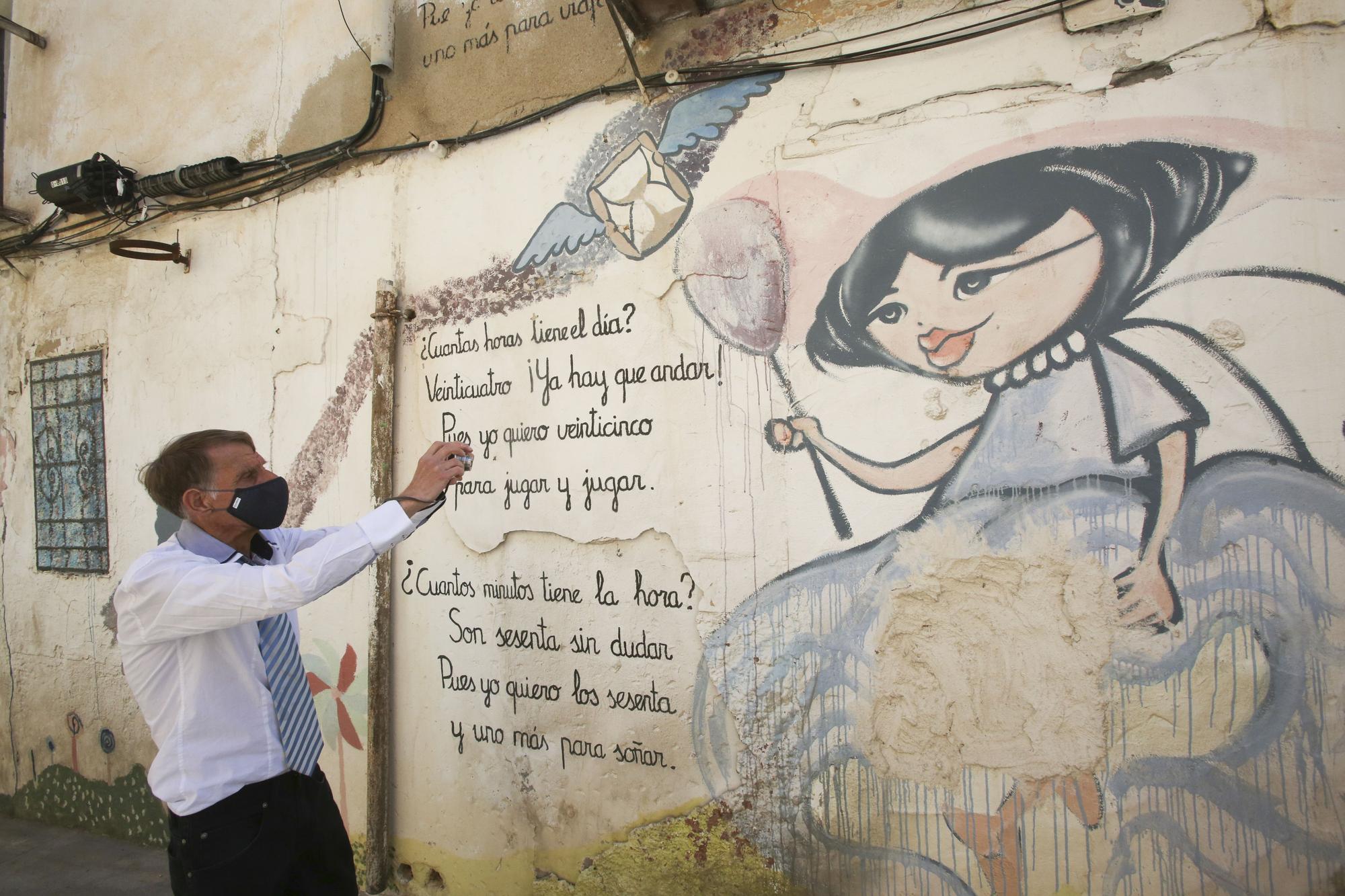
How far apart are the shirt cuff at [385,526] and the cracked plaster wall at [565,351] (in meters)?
1.01

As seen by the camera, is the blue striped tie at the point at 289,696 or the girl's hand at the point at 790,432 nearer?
the blue striped tie at the point at 289,696

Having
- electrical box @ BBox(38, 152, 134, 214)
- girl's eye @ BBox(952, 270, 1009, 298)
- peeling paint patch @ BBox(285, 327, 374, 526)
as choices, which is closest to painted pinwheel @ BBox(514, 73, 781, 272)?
girl's eye @ BBox(952, 270, 1009, 298)

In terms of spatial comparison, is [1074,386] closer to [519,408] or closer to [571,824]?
[519,408]

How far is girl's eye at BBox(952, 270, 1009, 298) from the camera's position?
244 cm

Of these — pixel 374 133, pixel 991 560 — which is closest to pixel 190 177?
pixel 374 133

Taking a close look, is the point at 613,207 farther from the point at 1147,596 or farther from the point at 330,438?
the point at 1147,596

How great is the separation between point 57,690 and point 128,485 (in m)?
1.35

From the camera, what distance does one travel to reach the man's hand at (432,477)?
2.16 metres

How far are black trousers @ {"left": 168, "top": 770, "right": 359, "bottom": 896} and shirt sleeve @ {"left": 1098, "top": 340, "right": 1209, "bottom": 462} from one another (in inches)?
99.2

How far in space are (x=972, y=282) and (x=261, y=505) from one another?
221cm

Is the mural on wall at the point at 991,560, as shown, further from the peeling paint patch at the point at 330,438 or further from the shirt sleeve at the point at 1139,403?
the peeling paint patch at the point at 330,438

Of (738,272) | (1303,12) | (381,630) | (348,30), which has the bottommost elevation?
(381,630)

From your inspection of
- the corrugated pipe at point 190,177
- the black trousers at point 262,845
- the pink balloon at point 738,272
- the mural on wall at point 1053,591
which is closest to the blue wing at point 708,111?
the pink balloon at point 738,272

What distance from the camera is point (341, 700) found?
3.55 metres
